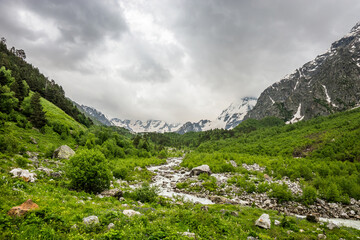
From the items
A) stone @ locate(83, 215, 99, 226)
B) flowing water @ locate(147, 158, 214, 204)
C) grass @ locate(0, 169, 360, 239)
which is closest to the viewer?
grass @ locate(0, 169, 360, 239)

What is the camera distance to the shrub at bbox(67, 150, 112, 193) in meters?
17.1

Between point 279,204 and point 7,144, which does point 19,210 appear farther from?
point 279,204

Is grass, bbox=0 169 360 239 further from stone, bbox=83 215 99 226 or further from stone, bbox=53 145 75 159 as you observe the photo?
stone, bbox=53 145 75 159

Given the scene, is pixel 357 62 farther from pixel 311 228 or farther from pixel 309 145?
pixel 311 228

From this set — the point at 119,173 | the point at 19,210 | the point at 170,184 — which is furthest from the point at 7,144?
the point at 170,184

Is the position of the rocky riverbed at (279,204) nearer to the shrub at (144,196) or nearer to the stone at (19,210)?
the shrub at (144,196)

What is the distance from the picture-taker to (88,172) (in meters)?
17.6

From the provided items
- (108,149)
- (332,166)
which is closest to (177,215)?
(332,166)

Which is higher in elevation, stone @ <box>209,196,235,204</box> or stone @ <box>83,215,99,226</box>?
stone @ <box>83,215,99,226</box>

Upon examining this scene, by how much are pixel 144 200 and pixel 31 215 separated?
12.8 m

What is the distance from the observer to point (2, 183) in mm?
11281

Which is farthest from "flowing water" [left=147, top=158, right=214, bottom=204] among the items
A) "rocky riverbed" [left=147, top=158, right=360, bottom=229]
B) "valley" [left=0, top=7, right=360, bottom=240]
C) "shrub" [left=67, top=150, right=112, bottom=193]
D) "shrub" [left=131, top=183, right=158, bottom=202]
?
"shrub" [left=67, top=150, right=112, bottom=193]

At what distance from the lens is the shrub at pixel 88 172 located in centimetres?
1714

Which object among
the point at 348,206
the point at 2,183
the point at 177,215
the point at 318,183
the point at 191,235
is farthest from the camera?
the point at 318,183
